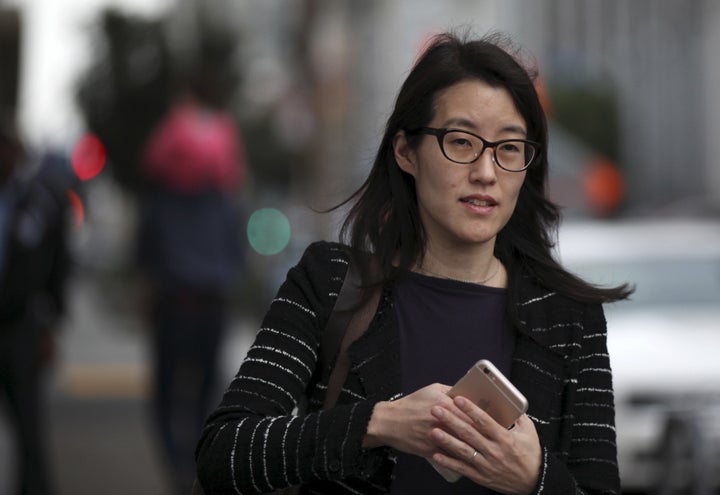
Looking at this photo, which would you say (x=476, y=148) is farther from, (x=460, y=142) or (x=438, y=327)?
(x=438, y=327)

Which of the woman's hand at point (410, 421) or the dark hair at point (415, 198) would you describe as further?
the dark hair at point (415, 198)

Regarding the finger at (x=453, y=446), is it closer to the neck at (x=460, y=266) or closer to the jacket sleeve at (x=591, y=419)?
the jacket sleeve at (x=591, y=419)

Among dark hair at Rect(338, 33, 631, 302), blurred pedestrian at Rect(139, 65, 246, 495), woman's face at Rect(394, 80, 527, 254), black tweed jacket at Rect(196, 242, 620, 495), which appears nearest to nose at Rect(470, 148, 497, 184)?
woman's face at Rect(394, 80, 527, 254)

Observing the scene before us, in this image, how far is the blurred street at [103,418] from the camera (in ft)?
28.6

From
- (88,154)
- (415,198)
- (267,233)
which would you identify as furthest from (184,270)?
(267,233)

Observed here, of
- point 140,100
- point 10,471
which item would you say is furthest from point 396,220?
point 140,100

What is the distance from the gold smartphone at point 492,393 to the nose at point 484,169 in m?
0.40

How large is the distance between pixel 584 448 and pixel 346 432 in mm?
451

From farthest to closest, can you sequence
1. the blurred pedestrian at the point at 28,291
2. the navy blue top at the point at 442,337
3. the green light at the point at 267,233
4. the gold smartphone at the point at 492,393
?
the green light at the point at 267,233
the blurred pedestrian at the point at 28,291
the navy blue top at the point at 442,337
the gold smartphone at the point at 492,393

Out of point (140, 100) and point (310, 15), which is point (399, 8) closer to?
point (310, 15)

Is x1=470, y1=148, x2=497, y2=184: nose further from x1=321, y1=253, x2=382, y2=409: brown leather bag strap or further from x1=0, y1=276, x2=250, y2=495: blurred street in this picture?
x1=0, y1=276, x2=250, y2=495: blurred street

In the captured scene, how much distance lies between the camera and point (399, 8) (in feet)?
173

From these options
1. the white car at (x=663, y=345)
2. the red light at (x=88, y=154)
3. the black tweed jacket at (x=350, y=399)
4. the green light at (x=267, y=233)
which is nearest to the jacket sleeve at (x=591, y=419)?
the black tweed jacket at (x=350, y=399)

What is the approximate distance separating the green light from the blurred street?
17367 millimetres
